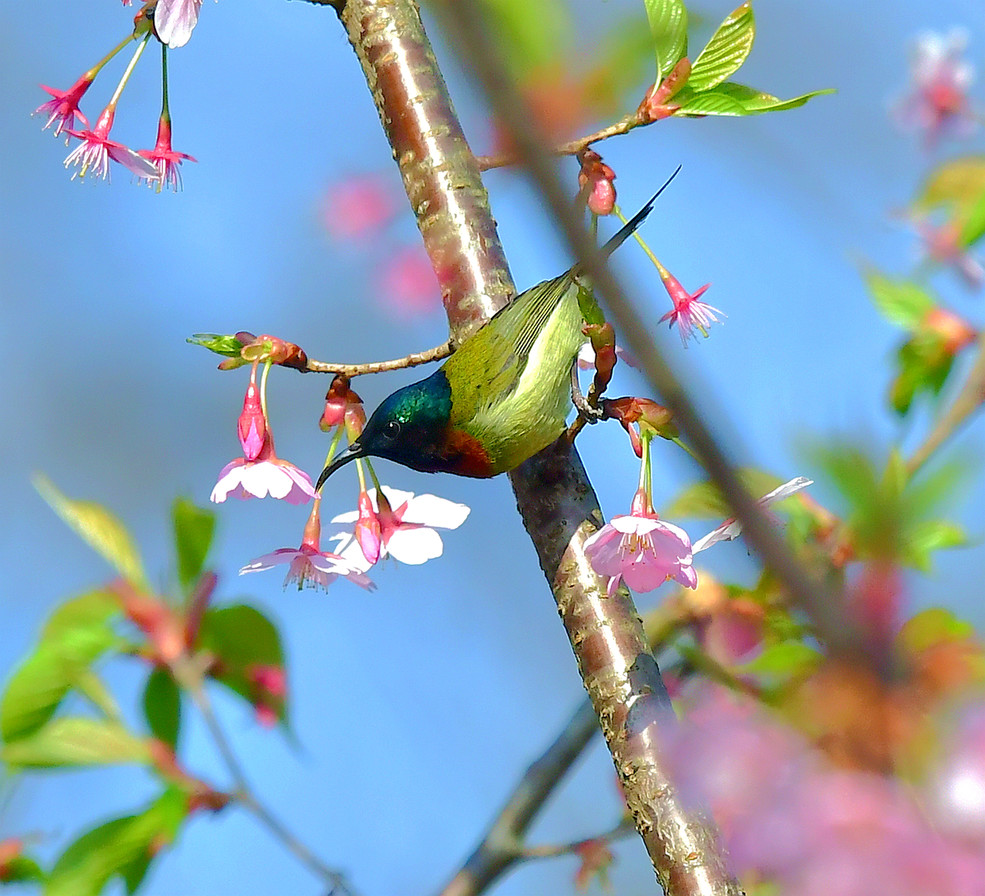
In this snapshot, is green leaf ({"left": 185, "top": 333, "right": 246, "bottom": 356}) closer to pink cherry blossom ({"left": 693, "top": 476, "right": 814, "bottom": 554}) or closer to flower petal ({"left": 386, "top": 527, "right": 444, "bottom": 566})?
flower petal ({"left": 386, "top": 527, "right": 444, "bottom": 566})

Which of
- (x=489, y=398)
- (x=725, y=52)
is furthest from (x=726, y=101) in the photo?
(x=489, y=398)

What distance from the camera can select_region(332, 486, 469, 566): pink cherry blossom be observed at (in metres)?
1.22

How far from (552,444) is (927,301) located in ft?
2.54

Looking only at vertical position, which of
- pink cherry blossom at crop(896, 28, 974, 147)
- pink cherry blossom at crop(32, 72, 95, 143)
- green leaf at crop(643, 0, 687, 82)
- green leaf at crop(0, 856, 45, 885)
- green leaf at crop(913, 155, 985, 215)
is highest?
pink cherry blossom at crop(896, 28, 974, 147)

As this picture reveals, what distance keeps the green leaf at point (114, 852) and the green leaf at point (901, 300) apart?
4.02 ft

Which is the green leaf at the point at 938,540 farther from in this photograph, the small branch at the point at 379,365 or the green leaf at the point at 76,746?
the green leaf at the point at 76,746

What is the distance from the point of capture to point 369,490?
4.17 ft

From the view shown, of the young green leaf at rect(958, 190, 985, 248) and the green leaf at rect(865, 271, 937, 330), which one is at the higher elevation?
the green leaf at rect(865, 271, 937, 330)

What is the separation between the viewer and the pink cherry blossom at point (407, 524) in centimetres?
122

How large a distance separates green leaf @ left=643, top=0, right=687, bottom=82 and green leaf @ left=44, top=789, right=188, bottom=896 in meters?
1.05

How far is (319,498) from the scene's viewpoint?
121 centimetres

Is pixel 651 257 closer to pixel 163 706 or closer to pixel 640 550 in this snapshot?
pixel 640 550

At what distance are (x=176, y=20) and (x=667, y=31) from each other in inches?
20.0

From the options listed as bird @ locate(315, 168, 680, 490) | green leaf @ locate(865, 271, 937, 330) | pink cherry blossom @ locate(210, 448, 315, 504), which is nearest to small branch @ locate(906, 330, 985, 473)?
green leaf @ locate(865, 271, 937, 330)
